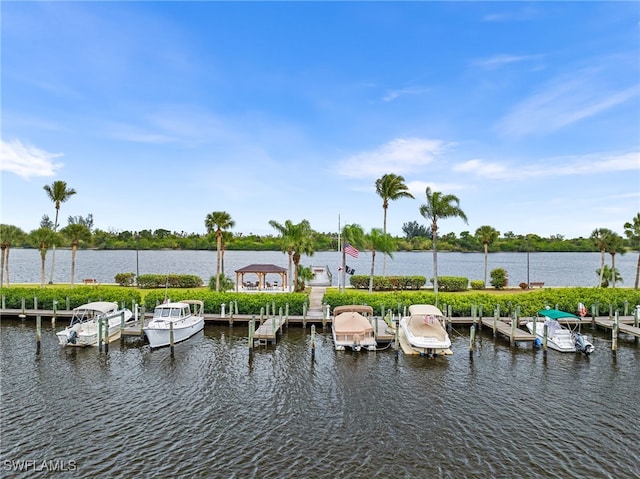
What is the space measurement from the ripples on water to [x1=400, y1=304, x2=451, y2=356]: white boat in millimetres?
896

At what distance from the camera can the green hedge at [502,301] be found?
33219 mm

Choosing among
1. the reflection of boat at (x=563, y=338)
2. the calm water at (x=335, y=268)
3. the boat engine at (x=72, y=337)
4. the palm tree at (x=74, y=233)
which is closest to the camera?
the reflection of boat at (x=563, y=338)

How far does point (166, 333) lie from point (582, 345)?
27824 millimetres

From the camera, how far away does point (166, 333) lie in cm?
2619

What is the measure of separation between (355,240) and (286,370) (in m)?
20.5

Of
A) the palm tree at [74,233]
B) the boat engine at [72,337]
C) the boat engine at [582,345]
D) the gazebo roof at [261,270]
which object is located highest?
the palm tree at [74,233]

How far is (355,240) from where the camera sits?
1587 inches

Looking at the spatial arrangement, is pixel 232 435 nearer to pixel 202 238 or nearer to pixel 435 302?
pixel 435 302

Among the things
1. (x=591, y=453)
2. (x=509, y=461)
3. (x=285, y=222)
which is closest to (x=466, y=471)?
(x=509, y=461)

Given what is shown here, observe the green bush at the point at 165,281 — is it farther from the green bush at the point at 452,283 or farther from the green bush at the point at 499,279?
the green bush at the point at 499,279

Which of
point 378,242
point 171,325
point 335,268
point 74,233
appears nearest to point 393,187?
point 378,242

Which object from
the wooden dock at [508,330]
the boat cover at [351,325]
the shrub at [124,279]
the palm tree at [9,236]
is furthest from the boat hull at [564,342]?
the palm tree at [9,236]

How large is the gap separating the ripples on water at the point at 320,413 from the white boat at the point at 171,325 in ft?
3.80

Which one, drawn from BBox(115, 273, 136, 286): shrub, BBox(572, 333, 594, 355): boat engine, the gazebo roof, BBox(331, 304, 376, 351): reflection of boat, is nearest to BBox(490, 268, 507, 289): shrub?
BBox(572, 333, 594, 355): boat engine
